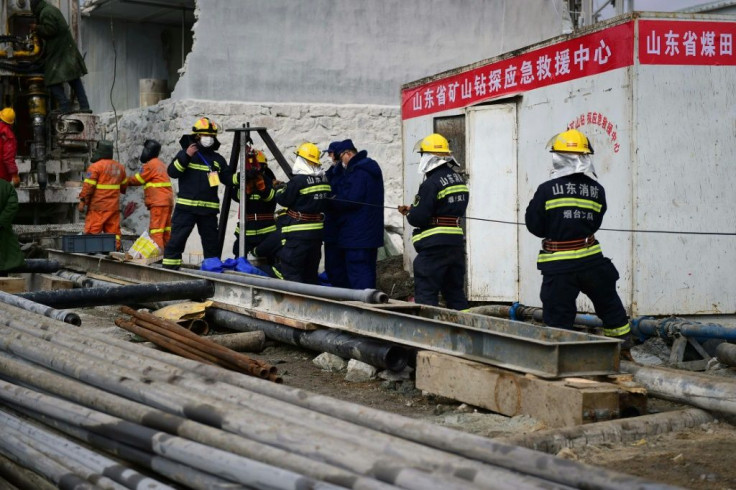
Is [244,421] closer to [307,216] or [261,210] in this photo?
[307,216]

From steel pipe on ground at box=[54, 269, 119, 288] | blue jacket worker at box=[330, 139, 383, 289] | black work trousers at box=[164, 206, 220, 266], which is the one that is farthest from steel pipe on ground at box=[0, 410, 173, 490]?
black work trousers at box=[164, 206, 220, 266]

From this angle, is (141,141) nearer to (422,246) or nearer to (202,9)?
(202,9)

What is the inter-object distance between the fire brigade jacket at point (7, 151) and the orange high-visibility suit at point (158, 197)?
5.58 ft

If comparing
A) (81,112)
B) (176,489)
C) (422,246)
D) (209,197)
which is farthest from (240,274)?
(176,489)

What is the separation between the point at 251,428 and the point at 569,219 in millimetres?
3729

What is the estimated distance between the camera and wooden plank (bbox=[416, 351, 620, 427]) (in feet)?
17.9

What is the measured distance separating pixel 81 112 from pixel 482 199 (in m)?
6.32

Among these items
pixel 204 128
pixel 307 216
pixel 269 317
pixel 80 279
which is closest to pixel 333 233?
pixel 307 216

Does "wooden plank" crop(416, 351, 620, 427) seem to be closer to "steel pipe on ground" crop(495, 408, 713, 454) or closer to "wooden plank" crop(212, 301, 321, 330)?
"steel pipe on ground" crop(495, 408, 713, 454)

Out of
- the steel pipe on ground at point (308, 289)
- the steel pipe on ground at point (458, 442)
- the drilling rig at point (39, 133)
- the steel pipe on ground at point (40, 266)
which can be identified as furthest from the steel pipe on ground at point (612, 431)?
the drilling rig at point (39, 133)

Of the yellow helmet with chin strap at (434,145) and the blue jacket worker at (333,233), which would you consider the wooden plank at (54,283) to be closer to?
the blue jacket worker at (333,233)

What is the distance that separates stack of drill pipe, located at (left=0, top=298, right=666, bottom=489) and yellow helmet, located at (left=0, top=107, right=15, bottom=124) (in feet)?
27.4

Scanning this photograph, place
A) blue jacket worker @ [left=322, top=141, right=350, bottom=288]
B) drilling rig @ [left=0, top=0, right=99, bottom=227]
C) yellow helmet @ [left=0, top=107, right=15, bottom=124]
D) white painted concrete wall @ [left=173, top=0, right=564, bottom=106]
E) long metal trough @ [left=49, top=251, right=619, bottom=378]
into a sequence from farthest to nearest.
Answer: white painted concrete wall @ [left=173, top=0, right=564, bottom=106] → drilling rig @ [left=0, top=0, right=99, bottom=227] → yellow helmet @ [left=0, top=107, right=15, bottom=124] → blue jacket worker @ [left=322, top=141, right=350, bottom=288] → long metal trough @ [left=49, top=251, right=619, bottom=378]

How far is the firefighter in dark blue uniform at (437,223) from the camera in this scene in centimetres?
874
